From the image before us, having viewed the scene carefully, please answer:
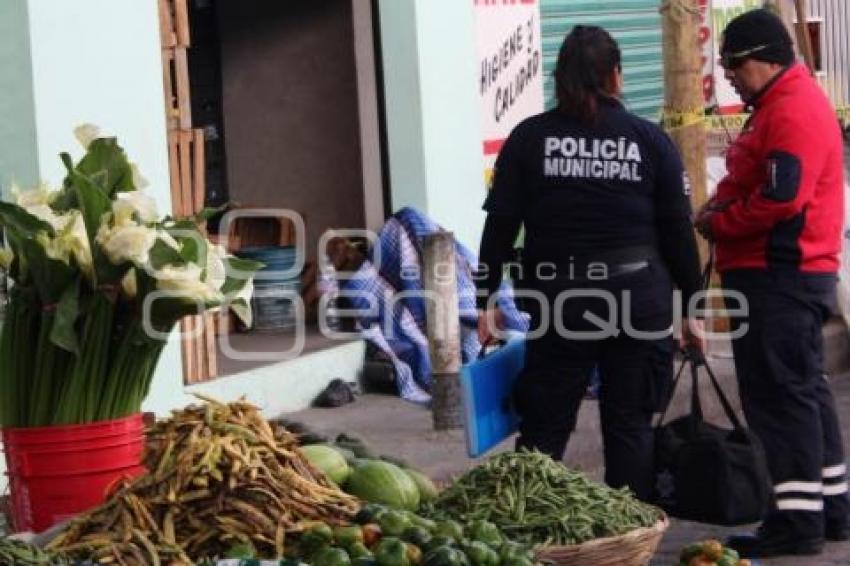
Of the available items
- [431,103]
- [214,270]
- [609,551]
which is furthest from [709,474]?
[431,103]

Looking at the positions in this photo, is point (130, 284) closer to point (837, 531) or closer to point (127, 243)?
point (127, 243)

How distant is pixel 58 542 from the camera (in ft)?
13.8

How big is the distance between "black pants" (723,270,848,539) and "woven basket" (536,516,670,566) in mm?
1980

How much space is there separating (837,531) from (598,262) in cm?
155

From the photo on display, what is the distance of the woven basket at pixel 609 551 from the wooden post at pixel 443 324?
452cm

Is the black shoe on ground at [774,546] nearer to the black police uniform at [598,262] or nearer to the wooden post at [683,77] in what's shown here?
the black police uniform at [598,262]

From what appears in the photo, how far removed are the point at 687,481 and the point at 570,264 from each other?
90 cm

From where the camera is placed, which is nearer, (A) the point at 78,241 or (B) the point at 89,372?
(A) the point at 78,241

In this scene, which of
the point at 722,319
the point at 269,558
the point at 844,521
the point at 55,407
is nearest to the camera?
the point at 269,558

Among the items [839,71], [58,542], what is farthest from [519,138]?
[839,71]

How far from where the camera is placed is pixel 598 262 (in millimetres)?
6254

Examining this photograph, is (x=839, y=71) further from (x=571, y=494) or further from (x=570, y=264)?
(x=571, y=494)

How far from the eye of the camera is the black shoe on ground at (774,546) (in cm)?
660

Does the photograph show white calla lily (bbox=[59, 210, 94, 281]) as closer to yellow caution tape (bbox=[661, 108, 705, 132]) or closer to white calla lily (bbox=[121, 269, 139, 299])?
white calla lily (bbox=[121, 269, 139, 299])
